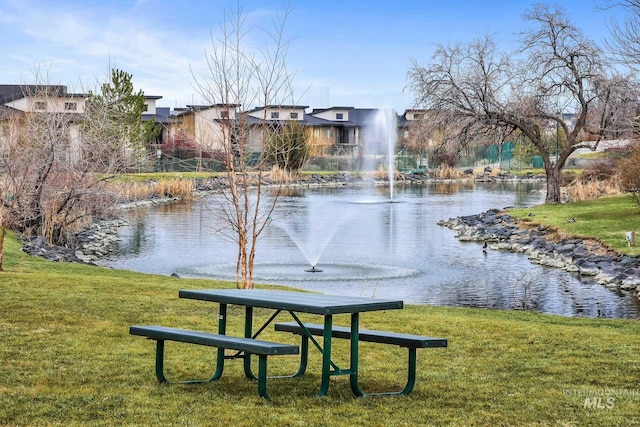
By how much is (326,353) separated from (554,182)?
34195 millimetres

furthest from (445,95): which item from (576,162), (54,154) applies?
(576,162)

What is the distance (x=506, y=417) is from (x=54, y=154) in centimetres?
1827

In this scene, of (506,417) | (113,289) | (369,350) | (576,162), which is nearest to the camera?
(506,417)

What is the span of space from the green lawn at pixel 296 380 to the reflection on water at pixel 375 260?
500 cm

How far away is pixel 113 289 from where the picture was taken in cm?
1380

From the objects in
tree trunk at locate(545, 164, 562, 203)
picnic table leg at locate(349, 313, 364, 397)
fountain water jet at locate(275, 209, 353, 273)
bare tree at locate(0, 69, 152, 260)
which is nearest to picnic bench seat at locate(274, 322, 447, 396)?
picnic table leg at locate(349, 313, 364, 397)

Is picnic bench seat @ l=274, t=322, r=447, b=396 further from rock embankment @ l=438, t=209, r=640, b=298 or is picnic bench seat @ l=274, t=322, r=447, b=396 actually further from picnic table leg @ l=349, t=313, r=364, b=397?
rock embankment @ l=438, t=209, r=640, b=298

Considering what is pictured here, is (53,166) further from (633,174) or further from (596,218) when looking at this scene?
(633,174)

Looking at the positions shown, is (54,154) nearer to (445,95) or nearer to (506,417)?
(506,417)

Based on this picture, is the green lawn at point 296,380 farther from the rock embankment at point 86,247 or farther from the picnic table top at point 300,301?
the rock embankment at point 86,247

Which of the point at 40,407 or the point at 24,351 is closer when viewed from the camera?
the point at 40,407

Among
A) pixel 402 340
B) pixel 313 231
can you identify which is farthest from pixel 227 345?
pixel 313 231

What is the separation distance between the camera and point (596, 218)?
99.1 ft

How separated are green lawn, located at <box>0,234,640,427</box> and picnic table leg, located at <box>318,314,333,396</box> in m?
0.09
